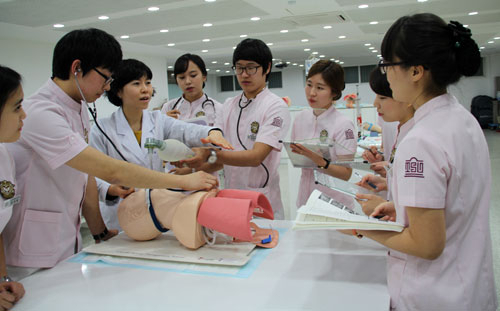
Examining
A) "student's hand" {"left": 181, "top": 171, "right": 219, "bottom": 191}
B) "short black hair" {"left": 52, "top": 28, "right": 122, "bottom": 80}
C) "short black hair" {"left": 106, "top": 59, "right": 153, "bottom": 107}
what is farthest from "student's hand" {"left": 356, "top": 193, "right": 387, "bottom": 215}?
"short black hair" {"left": 106, "top": 59, "right": 153, "bottom": 107}

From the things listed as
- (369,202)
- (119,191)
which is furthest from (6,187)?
(369,202)

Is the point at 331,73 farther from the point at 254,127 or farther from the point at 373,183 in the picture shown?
the point at 373,183

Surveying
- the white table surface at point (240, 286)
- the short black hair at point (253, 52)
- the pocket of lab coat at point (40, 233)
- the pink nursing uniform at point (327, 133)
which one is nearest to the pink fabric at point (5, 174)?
the pocket of lab coat at point (40, 233)

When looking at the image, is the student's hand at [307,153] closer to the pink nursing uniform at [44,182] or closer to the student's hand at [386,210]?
the student's hand at [386,210]

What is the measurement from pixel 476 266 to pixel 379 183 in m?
0.69

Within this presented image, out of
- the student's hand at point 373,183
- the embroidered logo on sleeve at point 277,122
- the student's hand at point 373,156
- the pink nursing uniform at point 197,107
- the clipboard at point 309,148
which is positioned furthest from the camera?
the pink nursing uniform at point 197,107

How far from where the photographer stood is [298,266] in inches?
51.9

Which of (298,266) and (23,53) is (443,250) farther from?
(23,53)

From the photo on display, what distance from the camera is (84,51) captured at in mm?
1430

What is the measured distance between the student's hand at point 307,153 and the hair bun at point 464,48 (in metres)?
1.08

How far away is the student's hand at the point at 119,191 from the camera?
5.42 ft

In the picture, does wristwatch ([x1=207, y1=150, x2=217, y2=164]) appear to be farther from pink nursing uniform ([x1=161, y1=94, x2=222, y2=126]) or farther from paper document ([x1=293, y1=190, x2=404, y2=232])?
pink nursing uniform ([x1=161, y1=94, x2=222, y2=126])

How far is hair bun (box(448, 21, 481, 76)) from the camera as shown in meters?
0.97

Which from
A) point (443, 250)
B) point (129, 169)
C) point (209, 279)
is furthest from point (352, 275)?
point (129, 169)
